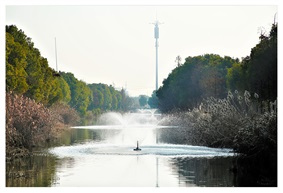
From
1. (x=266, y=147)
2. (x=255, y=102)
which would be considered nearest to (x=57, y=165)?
(x=266, y=147)

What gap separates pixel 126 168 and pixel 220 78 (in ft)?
138

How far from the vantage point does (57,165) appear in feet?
80.2

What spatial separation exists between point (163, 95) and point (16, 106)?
65.5 m

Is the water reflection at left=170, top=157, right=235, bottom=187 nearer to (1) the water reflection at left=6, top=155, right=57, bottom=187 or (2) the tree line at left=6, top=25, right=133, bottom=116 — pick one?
(1) the water reflection at left=6, top=155, right=57, bottom=187

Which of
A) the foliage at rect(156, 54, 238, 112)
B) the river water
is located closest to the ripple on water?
the river water

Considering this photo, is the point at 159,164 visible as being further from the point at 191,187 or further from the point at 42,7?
the point at 42,7

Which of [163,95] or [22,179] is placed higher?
[163,95]

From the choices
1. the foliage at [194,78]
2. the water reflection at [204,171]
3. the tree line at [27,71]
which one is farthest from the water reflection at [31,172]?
the foliage at [194,78]

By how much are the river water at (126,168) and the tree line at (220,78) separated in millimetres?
4759

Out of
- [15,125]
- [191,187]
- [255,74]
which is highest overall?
[255,74]

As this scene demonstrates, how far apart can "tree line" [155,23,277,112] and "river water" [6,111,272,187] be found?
4759 millimetres

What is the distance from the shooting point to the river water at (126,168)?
20.0 m

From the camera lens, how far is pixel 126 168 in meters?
23.4

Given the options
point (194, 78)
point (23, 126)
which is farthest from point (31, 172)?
point (194, 78)
